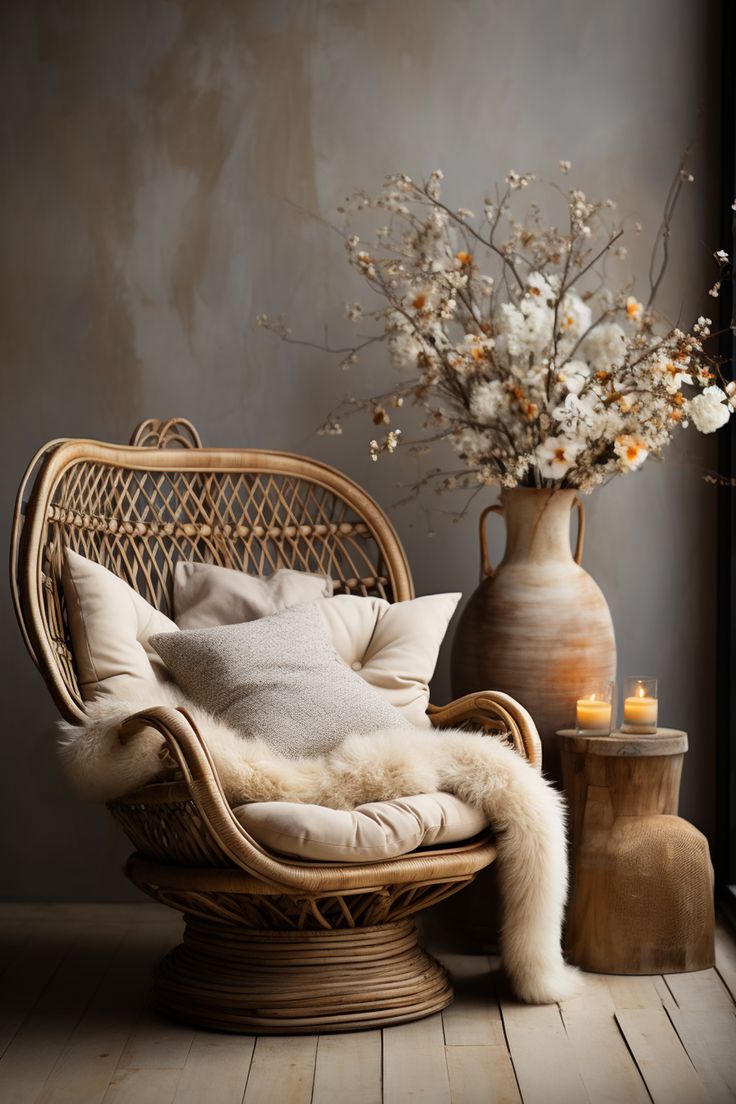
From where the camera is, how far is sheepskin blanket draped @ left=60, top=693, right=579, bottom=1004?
2.13 m

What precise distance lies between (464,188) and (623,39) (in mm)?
540

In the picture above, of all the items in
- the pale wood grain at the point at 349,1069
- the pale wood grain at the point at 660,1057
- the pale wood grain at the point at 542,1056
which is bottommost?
the pale wood grain at the point at 349,1069

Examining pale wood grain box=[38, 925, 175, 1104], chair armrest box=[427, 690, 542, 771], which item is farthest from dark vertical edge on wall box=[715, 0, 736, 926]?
pale wood grain box=[38, 925, 175, 1104]

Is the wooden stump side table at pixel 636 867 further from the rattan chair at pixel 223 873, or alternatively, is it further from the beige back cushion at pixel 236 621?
the beige back cushion at pixel 236 621

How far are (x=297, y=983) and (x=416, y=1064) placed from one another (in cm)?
26

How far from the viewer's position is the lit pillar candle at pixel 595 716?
2.56m

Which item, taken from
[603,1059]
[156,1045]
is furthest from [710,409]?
[156,1045]

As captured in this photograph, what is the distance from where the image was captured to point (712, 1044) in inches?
84.1

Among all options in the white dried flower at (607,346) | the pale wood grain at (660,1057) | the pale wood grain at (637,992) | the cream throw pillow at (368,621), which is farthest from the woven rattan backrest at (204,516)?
the pale wood grain at (660,1057)

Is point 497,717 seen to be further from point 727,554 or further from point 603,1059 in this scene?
point 727,554

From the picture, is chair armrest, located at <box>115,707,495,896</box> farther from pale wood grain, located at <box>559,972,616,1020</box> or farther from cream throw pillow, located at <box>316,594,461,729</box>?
cream throw pillow, located at <box>316,594,461,729</box>

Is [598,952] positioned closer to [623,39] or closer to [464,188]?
[464,188]

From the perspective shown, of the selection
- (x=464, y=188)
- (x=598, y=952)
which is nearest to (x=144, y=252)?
(x=464, y=188)

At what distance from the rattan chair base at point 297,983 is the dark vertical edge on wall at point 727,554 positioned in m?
1.07
